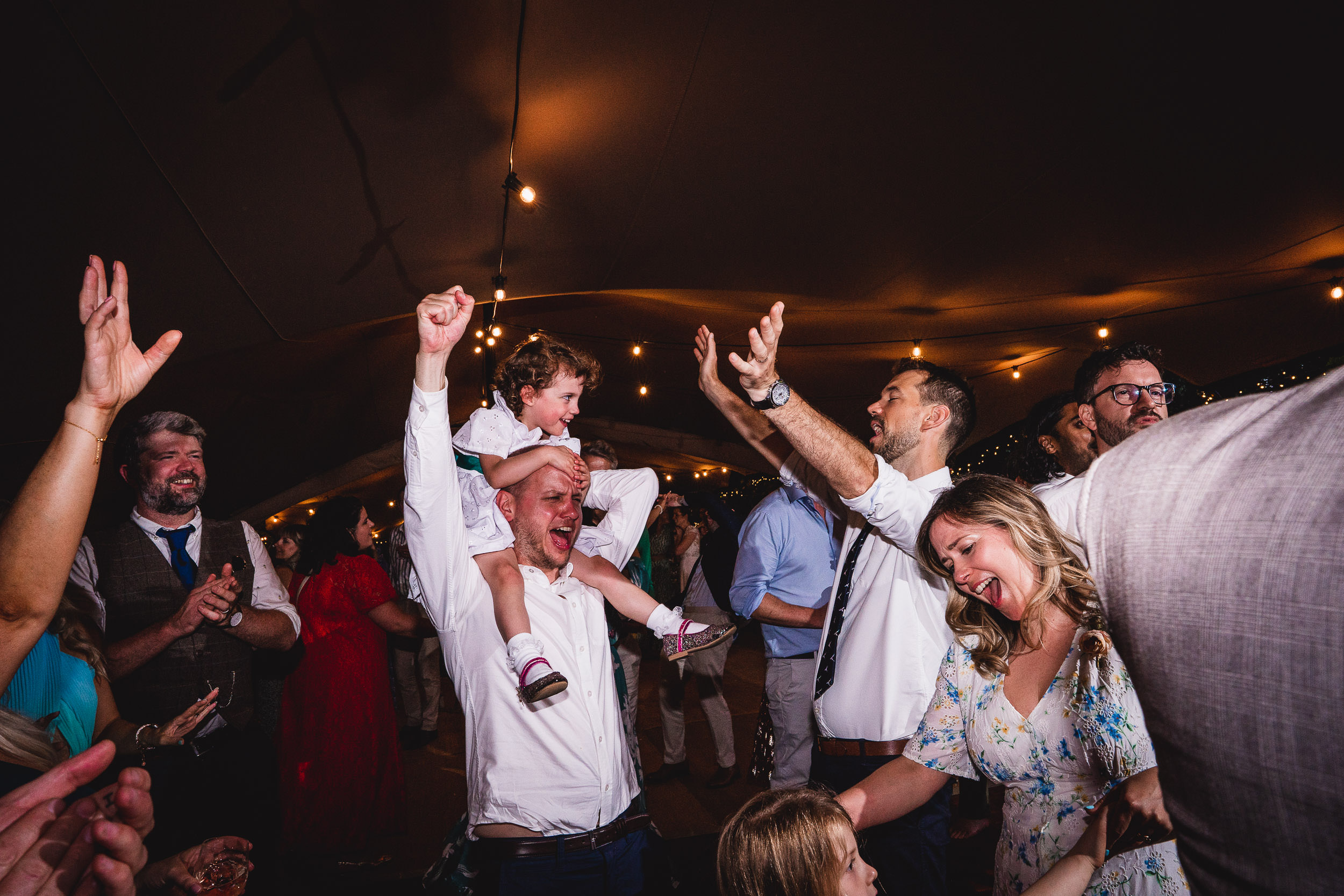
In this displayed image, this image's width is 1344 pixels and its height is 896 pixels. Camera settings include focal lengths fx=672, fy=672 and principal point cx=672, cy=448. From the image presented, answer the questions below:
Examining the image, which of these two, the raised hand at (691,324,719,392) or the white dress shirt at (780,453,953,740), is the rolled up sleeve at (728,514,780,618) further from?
the raised hand at (691,324,719,392)

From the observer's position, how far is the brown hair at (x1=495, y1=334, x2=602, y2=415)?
8.78ft

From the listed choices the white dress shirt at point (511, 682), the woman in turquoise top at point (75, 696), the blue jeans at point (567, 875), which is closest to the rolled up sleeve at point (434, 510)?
the white dress shirt at point (511, 682)

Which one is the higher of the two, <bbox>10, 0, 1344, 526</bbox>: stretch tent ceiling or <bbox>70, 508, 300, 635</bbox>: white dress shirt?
<bbox>10, 0, 1344, 526</bbox>: stretch tent ceiling

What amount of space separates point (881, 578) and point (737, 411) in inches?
27.8

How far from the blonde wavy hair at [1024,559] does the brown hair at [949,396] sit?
618 millimetres

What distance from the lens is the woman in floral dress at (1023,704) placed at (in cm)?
138

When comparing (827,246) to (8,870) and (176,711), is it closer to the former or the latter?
(176,711)

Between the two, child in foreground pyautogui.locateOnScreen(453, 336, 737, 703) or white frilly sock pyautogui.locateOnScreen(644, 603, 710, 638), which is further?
white frilly sock pyautogui.locateOnScreen(644, 603, 710, 638)

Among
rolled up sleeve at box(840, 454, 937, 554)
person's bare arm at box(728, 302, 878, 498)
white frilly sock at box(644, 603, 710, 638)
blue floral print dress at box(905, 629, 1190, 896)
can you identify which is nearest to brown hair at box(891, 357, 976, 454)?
rolled up sleeve at box(840, 454, 937, 554)

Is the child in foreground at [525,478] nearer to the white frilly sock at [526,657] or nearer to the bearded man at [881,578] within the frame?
the white frilly sock at [526,657]

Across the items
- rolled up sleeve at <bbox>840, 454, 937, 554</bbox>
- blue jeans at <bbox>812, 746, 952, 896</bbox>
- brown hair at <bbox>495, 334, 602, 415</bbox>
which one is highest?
brown hair at <bbox>495, 334, 602, 415</bbox>

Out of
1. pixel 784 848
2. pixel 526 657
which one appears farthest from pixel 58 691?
pixel 784 848

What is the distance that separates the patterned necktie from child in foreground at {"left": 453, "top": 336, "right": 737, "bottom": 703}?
1.15 feet

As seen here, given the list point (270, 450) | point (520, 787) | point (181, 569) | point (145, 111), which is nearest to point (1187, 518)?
point (520, 787)
